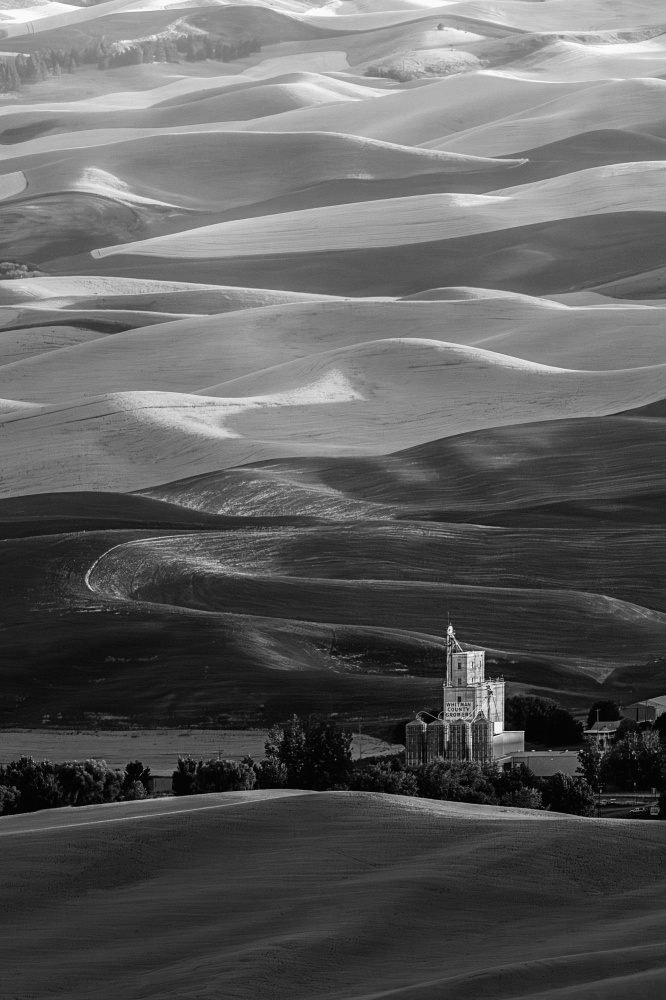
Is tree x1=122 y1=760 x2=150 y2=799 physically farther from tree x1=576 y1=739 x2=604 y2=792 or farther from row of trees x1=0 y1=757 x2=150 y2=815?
tree x1=576 y1=739 x2=604 y2=792

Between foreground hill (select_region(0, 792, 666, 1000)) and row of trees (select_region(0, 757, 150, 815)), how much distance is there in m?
3.45

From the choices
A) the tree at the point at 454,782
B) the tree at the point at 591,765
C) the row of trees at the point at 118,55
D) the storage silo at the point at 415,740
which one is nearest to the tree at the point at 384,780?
the tree at the point at 454,782

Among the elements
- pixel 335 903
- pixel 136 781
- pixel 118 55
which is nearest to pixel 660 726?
pixel 136 781

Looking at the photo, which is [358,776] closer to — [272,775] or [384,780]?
[384,780]

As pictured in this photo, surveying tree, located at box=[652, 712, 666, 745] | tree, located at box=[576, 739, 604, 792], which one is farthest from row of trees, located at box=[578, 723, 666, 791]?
tree, located at box=[652, 712, 666, 745]

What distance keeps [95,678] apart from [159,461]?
17.7 feet

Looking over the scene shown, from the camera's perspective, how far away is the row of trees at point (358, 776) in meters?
17.1

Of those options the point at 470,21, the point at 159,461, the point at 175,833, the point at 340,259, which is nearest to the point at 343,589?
the point at 159,461

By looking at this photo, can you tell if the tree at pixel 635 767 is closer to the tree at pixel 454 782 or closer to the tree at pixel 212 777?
the tree at pixel 454 782

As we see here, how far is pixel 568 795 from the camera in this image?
56.3ft

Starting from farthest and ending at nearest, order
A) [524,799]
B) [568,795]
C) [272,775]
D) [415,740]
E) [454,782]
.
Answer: [415,740] < [272,775] < [454,782] < [568,795] < [524,799]

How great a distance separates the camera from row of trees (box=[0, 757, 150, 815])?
17.7m

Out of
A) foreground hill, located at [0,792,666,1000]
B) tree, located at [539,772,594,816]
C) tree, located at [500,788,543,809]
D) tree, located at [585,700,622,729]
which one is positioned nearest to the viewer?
foreground hill, located at [0,792,666,1000]

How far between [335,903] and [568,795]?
6161 millimetres
